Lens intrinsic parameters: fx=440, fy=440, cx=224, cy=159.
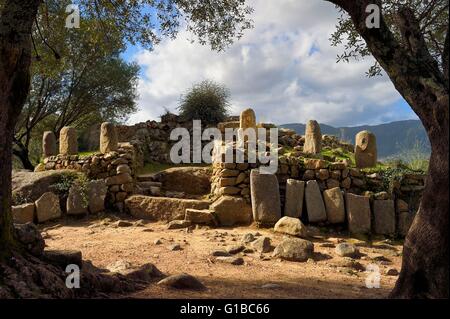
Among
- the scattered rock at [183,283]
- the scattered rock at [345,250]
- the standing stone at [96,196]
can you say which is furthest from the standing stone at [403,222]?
the standing stone at [96,196]

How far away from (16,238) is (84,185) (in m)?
6.61

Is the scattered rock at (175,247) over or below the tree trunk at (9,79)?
below

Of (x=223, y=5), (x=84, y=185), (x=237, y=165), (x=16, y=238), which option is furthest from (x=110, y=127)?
(x=16, y=238)

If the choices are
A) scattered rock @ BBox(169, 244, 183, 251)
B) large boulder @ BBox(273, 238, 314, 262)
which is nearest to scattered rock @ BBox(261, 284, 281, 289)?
large boulder @ BBox(273, 238, 314, 262)

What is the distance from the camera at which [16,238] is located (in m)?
5.47

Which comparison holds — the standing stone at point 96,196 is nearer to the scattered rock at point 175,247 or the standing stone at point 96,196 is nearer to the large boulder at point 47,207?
A: the large boulder at point 47,207

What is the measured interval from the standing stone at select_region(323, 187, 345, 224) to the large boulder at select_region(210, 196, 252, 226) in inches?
75.8

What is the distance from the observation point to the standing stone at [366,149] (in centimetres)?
1195

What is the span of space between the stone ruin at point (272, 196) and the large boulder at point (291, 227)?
0.13 meters

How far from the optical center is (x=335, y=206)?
1070cm

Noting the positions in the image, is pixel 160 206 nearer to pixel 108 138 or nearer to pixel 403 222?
pixel 108 138

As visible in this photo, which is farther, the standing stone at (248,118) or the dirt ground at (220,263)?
the standing stone at (248,118)

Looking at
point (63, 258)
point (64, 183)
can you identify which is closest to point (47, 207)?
point (64, 183)
